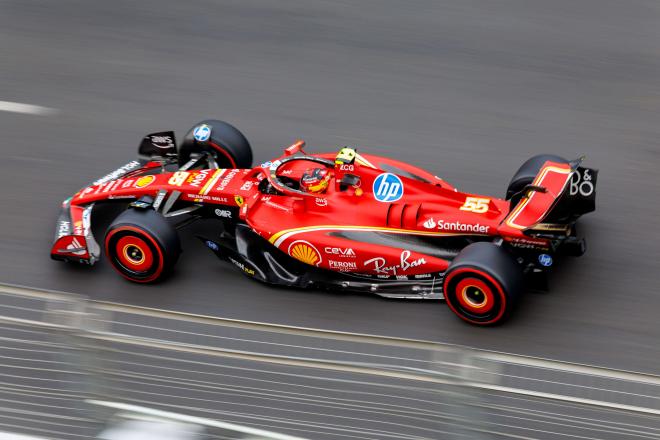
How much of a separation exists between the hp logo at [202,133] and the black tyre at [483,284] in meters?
3.21

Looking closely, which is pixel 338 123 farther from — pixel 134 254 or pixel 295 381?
pixel 295 381

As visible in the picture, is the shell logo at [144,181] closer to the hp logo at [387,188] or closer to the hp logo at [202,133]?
the hp logo at [202,133]

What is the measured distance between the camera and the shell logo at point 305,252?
27.8 feet

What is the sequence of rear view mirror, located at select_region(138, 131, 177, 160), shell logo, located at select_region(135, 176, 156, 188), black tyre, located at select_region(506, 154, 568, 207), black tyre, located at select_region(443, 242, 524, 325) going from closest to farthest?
black tyre, located at select_region(443, 242, 524, 325) → black tyre, located at select_region(506, 154, 568, 207) → shell logo, located at select_region(135, 176, 156, 188) → rear view mirror, located at select_region(138, 131, 177, 160)

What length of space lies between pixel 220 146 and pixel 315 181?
1.59 meters

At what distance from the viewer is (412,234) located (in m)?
8.38

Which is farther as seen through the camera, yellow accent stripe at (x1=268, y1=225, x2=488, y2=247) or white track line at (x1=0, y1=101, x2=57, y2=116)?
white track line at (x1=0, y1=101, x2=57, y2=116)

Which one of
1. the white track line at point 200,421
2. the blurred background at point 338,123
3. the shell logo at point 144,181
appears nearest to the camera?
the white track line at point 200,421

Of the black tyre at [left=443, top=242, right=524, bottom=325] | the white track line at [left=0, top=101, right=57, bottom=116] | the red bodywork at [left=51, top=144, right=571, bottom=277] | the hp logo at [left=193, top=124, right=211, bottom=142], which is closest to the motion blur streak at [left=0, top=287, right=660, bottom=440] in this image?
the black tyre at [left=443, top=242, right=524, bottom=325]

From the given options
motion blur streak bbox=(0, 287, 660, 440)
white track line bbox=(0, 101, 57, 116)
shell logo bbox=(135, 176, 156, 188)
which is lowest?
motion blur streak bbox=(0, 287, 660, 440)

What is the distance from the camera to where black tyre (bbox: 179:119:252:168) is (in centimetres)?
983

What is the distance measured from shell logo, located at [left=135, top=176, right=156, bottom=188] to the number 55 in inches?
123

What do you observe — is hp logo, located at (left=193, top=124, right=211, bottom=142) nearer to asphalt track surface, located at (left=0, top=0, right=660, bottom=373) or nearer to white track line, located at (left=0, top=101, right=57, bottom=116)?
asphalt track surface, located at (left=0, top=0, right=660, bottom=373)

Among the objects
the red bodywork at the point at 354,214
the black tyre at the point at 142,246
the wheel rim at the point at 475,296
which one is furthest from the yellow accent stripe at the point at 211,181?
the wheel rim at the point at 475,296
